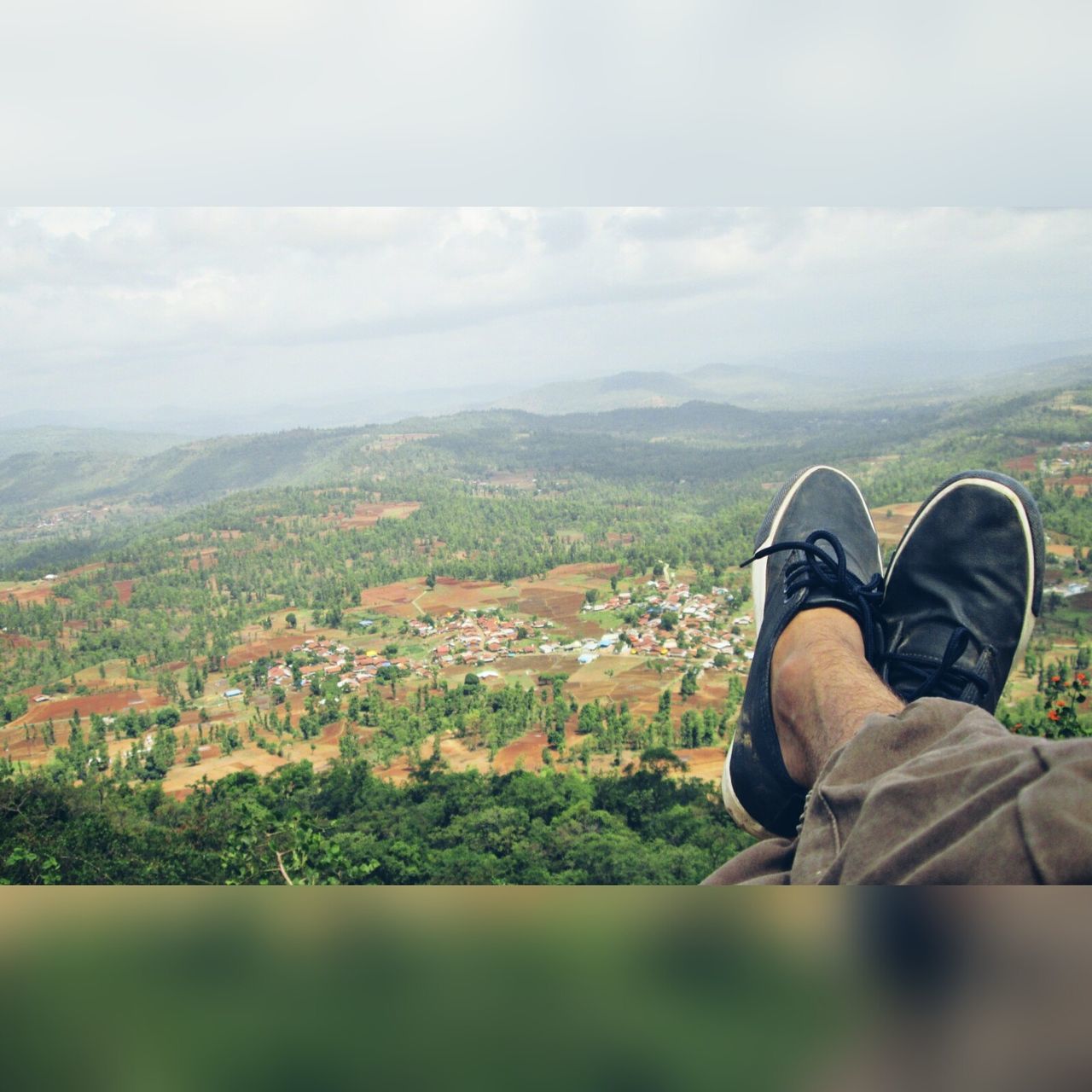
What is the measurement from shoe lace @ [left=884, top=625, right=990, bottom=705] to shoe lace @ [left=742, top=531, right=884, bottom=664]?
6 centimetres

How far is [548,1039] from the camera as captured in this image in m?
0.29

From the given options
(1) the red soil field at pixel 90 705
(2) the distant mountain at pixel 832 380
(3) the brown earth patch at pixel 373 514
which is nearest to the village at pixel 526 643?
(1) the red soil field at pixel 90 705

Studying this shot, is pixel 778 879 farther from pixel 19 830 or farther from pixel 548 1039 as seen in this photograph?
pixel 19 830

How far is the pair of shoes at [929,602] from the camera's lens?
1.21 meters

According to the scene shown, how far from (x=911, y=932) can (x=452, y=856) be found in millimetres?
1235

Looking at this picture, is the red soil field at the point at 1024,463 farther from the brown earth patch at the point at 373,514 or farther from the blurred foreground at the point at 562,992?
the blurred foreground at the point at 562,992

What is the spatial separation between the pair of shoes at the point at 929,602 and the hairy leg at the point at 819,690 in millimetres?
19

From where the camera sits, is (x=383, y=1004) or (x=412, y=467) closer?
(x=383, y=1004)

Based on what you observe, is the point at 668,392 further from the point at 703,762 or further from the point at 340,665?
the point at 703,762

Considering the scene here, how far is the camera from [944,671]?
122cm

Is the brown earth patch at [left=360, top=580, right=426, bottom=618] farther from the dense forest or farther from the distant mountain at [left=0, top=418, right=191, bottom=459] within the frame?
the distant mountain at [left=0, top=418, right=191, bottom=459]

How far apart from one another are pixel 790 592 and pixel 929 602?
24 centimetres

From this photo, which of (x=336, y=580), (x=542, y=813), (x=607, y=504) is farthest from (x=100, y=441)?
(x=542, y=813)

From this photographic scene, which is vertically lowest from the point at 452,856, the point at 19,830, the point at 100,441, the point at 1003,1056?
the point at 452,856
